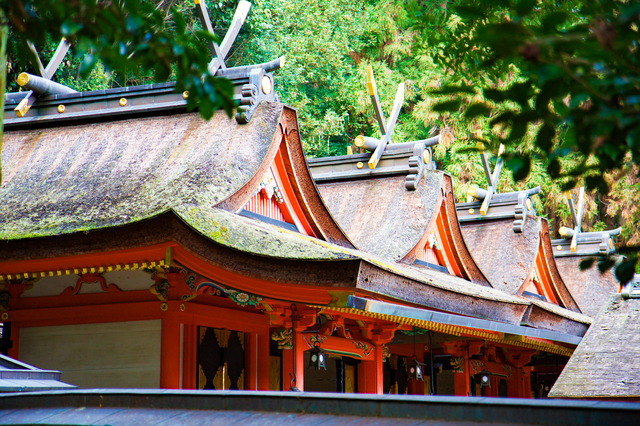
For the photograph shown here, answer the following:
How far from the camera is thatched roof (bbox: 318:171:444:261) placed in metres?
10.4

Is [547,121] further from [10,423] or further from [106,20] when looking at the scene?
[10,423]

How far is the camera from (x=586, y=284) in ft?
62.0

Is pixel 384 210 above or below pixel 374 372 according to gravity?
above

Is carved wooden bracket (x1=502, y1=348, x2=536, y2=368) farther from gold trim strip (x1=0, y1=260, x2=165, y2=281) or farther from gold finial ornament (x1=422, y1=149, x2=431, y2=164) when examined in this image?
gold trim strip (x1=0, y1=260, x2=165, y2=281)

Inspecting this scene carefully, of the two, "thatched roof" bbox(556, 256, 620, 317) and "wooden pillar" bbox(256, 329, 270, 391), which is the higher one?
"thatched roof" bbox(556, 256, 620, 317)

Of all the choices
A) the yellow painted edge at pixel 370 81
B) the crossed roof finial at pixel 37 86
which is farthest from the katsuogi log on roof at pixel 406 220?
the crossed roof finial at pixel 37 86

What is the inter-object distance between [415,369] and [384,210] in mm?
2552

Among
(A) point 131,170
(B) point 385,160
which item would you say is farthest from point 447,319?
(B) point 385,160

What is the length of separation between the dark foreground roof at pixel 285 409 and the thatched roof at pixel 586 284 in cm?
1604

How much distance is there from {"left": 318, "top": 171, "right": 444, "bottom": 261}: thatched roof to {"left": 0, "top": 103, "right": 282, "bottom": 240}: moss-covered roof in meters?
3.61

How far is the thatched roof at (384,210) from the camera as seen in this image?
10406 mm

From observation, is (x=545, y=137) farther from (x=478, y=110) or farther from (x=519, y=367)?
(x=519, y=367)

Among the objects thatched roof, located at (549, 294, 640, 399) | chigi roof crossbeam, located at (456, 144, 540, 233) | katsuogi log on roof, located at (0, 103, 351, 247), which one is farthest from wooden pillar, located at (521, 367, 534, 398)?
katsuogi log on roof, located at (0, 103, 351, 247)

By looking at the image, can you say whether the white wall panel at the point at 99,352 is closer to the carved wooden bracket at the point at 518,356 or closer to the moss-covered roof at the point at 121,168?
A: the moss-covered roof at the point at 121,168
